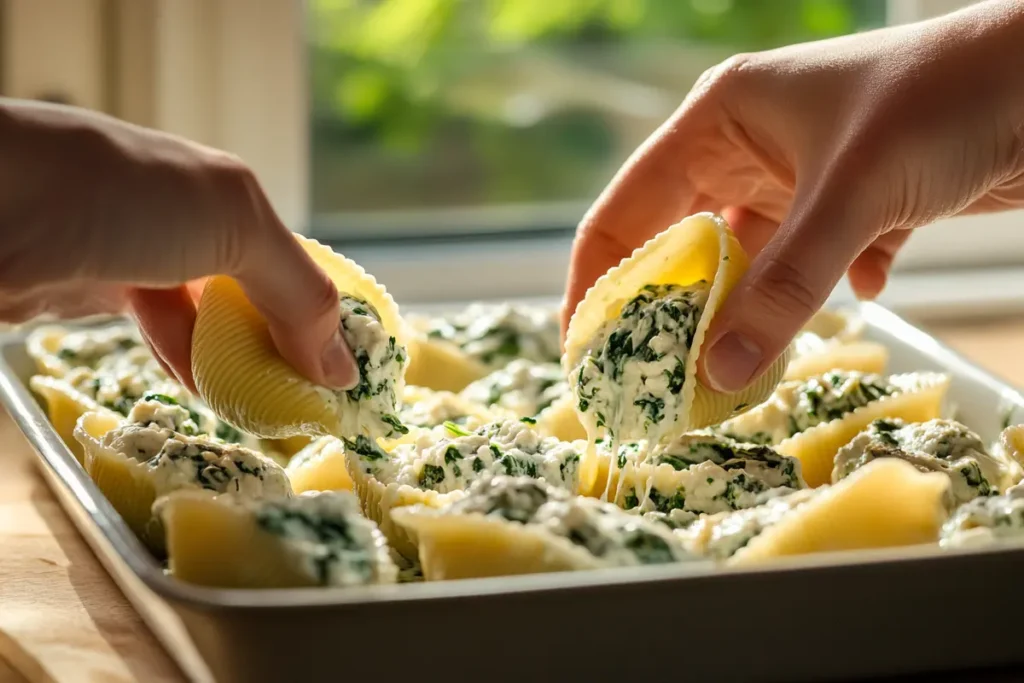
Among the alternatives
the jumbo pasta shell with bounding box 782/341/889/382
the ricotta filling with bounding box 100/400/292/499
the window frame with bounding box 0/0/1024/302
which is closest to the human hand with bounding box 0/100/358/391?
the ricotta filling with bounding box 100/400/292/499

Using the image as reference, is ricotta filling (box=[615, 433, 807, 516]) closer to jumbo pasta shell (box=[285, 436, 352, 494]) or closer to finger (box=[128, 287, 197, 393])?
jumbo pasta shell (box=[285, 436, 352, 494])

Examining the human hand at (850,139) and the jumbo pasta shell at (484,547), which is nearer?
the jumbo pasta shell at (484,547)

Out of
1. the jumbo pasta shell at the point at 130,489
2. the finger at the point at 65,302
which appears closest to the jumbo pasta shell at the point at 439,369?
the finger at the point at 65,302

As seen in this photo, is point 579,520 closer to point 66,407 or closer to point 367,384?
point 367,384

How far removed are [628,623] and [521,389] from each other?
100 cm

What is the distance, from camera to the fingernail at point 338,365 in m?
1.78

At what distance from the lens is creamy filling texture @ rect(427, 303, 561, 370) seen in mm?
2443

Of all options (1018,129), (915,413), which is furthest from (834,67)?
(915,413)

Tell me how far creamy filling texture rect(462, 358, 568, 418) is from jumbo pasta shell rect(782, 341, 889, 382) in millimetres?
353

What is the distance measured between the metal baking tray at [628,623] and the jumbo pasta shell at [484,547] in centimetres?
8

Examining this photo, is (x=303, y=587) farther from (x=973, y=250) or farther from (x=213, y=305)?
(x=973, y=250)

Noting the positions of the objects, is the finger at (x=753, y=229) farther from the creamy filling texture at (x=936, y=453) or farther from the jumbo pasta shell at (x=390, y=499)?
the jumbo pasta shell at (x=390, y=499)

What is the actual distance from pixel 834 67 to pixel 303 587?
100cm

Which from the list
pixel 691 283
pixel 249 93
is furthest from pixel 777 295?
pixel 249 93
